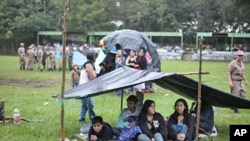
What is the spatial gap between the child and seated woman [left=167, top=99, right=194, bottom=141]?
3.30 ft

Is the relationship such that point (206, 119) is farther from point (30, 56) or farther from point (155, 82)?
point (30, 56)

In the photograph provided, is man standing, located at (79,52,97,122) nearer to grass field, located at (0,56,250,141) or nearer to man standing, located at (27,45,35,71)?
grass field, located at (0,56,250,141)

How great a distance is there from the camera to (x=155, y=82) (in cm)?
750

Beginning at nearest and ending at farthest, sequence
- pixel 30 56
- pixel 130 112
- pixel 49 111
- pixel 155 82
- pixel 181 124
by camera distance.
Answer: pixel 181 124, pixel 130 112, pixel 155 82, pixel 49 111, pixel 30 56

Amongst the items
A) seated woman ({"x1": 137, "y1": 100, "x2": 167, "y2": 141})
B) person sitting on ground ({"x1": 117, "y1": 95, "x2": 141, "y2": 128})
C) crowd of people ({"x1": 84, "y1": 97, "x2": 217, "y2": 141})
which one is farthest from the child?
seated woman ({"x1": 137, "y1": 100, "x2": 167, "y2": 141})

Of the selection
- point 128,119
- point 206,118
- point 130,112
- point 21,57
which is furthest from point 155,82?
point 21,57

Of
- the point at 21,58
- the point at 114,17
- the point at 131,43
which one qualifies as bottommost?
the point at 21,58

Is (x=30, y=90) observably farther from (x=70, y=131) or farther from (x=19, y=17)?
(x=19, y=17)

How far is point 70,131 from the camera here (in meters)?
7.98

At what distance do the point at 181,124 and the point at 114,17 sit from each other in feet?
141

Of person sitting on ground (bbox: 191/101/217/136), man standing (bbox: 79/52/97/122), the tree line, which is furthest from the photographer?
the tree line

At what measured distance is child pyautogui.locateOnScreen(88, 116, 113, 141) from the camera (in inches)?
267

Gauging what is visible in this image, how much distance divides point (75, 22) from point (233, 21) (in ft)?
61.8

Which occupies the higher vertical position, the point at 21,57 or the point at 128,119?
the point at 21,57
